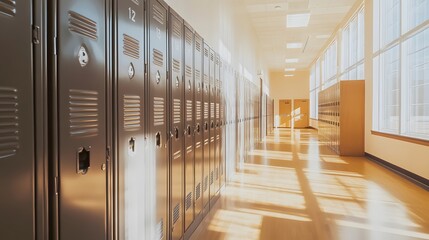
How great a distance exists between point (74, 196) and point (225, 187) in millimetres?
3952

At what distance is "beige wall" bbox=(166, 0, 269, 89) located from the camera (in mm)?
3549

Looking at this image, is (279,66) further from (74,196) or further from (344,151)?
(74,196)

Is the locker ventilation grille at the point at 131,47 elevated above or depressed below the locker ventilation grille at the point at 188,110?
above

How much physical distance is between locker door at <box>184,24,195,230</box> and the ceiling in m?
5.96

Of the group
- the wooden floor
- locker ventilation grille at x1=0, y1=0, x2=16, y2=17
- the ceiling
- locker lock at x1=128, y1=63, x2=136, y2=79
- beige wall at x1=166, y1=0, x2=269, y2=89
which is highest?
the ceiling

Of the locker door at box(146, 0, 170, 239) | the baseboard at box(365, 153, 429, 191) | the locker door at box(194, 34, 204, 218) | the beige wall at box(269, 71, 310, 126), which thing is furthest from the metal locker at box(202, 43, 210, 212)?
the beige wall at box(269, 71, 310, 126)

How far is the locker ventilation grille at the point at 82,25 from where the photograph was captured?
4.23 feet

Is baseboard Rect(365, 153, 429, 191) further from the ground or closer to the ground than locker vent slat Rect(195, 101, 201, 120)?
closer to the ground

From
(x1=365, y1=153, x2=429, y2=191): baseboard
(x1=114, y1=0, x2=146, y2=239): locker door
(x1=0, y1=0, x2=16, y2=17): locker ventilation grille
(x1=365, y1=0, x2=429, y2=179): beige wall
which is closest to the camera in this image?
(x1=0, y1=0, x2=16, y2=17): locker ventilation grille

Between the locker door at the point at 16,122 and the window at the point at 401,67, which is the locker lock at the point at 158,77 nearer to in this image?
the locker door at the point at 16,122

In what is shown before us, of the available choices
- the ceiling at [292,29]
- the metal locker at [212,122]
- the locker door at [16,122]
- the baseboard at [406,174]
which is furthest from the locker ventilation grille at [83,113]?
the ceiling at [292,29]

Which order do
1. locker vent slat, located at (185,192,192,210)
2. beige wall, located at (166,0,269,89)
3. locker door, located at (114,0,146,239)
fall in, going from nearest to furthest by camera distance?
locker door, located at (114,0,146,239) < locker vent slat, located at (185,192,192,210) < beige wall, located at (166,0,269,89)

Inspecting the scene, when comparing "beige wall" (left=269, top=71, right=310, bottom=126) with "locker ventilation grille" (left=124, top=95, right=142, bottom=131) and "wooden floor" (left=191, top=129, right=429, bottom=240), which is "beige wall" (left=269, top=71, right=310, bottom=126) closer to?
"wooden floor" (left=191, top=129, right=429, bottom=240)

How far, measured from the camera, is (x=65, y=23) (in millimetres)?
1244
